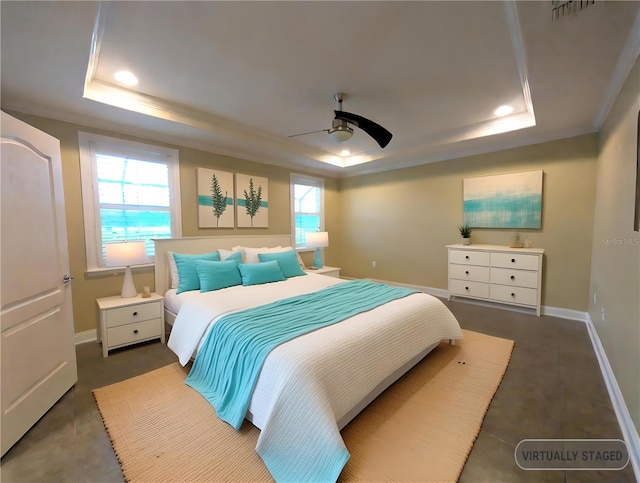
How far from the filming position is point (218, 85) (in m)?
2.56

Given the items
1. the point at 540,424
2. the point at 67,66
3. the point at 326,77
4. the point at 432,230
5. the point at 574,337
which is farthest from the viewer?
the point at 432,230

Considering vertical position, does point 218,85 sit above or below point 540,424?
above

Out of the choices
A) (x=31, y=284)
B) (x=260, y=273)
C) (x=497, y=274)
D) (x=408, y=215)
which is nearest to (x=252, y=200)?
(x=260, y=273)

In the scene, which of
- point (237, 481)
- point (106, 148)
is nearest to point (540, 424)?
point (237, 481)

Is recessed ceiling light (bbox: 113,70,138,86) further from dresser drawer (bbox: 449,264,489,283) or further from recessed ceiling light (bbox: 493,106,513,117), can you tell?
dresser drawer (bbox: 449,264,489,283)

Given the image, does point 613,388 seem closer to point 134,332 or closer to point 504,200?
point 504,200

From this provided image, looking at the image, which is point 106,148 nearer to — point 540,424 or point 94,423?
point 94,423

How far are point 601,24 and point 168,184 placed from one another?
→ 13.8 ft

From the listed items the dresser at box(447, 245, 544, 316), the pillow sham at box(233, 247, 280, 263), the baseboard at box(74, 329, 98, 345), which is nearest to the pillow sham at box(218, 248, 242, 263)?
the pillow sham at box(233, 247, 280, 263)

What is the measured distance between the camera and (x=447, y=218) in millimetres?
4664

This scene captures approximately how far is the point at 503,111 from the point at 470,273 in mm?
2225

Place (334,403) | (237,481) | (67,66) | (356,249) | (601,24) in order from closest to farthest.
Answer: (237,481)
(334,403)
(601,24)
(67,66)
(356,249)

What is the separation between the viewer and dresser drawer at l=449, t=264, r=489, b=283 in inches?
159

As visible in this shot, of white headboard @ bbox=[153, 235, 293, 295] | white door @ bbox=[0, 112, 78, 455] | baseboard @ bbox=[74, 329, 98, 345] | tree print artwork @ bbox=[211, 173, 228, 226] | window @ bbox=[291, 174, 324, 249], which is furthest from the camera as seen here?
window @ bbox=[291, 174, 324, 249]
